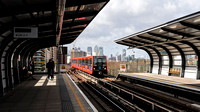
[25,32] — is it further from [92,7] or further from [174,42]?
[174,42]

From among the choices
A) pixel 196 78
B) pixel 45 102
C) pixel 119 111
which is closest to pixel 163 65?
pixel 196 78

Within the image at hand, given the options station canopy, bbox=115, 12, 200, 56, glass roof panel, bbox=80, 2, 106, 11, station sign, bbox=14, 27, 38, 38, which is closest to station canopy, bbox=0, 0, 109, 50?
glass roof panel, bbox=80, 2, 106, 11

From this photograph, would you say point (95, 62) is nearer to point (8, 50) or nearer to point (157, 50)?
point (157, 50)

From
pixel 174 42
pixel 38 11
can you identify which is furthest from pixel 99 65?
pixel 38 11

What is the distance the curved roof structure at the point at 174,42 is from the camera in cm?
954

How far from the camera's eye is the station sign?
6.73 m

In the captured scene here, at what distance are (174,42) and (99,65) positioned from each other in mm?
10078

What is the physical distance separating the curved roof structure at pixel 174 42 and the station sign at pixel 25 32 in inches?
296

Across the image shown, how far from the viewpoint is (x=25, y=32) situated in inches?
271

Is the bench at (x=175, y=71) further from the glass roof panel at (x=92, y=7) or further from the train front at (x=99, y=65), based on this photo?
the glass roof panel at (x=92, y=7)

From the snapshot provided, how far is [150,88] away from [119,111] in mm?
6836

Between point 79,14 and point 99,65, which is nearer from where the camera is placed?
point 79,14

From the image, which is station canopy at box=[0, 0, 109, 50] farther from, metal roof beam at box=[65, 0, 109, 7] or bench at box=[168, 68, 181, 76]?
bench at box=[168, 68, 181, 76]

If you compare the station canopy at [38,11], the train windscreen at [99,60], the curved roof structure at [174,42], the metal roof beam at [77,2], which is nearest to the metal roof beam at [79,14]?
the station canopy at [38,11]
